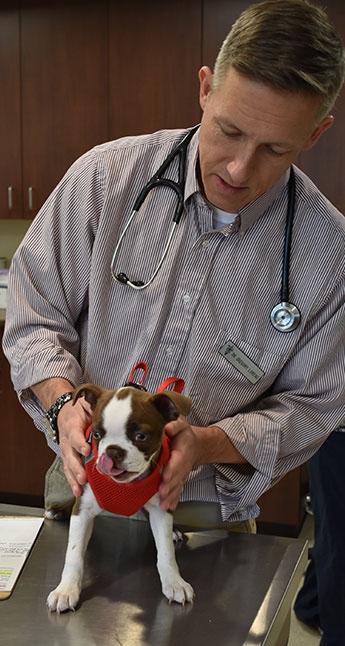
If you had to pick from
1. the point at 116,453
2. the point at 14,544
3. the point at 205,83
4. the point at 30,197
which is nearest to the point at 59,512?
the point at 14,544

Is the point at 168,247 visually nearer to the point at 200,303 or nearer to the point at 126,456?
the point at 200,303

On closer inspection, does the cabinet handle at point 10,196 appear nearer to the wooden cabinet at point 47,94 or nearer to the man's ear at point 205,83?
the wooden cabinet at point 47,94

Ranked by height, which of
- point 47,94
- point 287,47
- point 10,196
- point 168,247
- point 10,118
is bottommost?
point 10,196

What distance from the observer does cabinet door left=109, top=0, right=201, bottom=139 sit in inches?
147

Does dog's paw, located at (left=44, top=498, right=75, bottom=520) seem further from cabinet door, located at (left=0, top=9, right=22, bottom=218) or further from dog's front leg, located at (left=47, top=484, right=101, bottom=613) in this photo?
cabinet door, located at (left=0, top=9, right=22, bottom=218)

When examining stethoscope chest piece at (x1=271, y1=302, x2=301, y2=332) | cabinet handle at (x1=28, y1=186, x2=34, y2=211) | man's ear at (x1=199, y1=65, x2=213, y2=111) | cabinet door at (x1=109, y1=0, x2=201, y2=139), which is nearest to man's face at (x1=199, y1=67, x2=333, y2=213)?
man's ear at (x1=199, y1=65, x2=213, y2=111)

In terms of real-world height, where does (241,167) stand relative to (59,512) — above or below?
above

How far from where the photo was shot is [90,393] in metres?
1.09

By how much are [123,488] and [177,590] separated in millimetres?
191

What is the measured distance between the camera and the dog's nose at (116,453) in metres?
1.01

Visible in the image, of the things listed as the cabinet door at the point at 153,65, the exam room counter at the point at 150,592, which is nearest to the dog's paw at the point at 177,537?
the exam room counter at the point at 150,592

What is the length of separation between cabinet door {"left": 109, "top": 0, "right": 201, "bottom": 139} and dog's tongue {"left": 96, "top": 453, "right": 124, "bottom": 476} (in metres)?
3.06

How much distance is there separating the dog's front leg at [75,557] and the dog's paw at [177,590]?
→ 0.14m

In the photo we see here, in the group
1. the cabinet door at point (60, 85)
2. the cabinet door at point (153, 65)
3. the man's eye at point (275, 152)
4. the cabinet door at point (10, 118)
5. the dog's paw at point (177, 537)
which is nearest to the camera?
the man's eye at point (275, 152)
